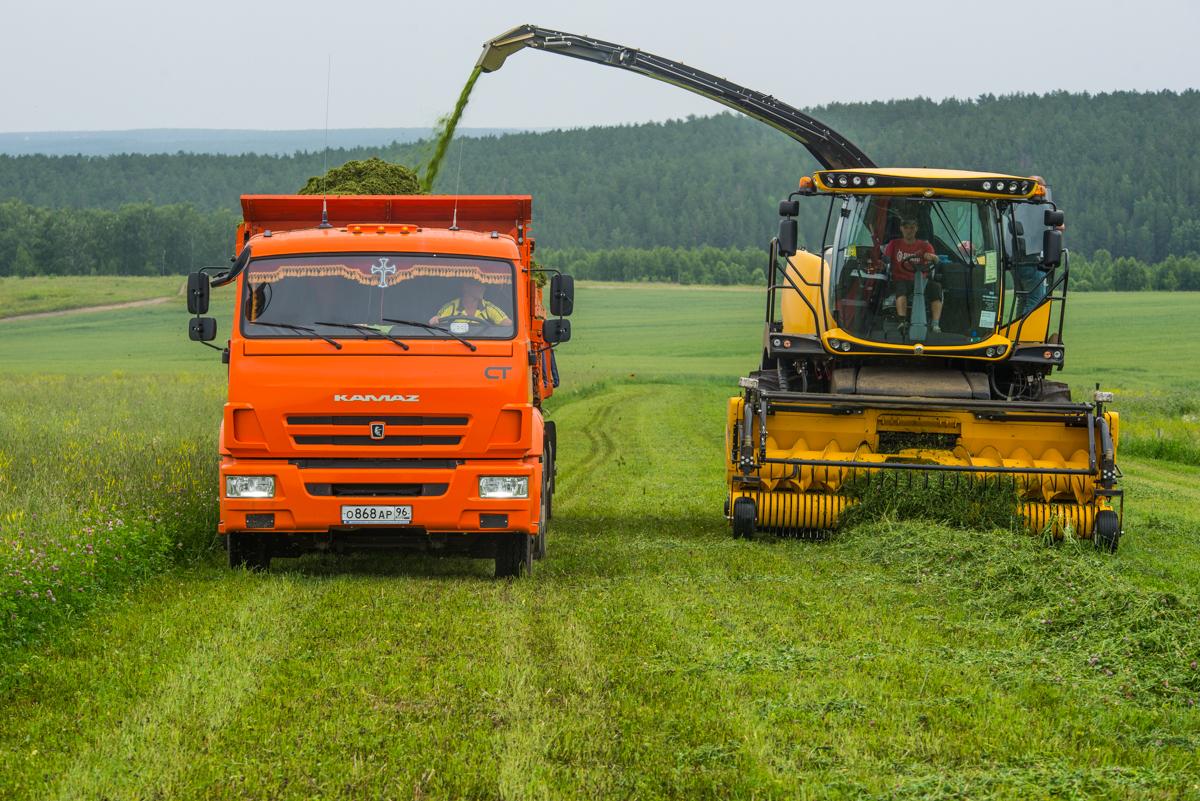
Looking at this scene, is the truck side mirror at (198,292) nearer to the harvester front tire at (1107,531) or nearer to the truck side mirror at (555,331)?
the truck side mirror at (555,331)

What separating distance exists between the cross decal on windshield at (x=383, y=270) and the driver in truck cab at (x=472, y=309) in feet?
1.60

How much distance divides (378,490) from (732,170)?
14068 cm

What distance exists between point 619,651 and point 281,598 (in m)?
2.63

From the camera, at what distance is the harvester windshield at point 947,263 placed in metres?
13.4

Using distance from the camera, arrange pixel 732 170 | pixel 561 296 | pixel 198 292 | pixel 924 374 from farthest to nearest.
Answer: pixel 732 170, pixel 924 374, pixel 561 296, pixel 198 292

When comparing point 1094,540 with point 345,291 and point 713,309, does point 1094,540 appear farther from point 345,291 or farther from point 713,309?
point 713,309

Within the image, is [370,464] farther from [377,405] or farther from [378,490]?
[377,405]

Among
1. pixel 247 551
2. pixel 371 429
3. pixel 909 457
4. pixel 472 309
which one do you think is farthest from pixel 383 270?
pixel 909 457

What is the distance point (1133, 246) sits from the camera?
115m

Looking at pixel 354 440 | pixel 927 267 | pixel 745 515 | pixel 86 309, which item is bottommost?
pixel 86 309

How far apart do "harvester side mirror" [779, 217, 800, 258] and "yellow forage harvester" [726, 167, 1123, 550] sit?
0.8 inches

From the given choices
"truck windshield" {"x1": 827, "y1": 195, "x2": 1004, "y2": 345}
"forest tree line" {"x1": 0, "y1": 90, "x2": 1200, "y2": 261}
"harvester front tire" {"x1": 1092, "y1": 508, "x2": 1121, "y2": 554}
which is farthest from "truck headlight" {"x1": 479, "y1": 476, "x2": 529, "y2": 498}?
"forest tree line" {"x1": 0, "y1": 90, "x2": 1200, "y2": 261}

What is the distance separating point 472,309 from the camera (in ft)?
34.4

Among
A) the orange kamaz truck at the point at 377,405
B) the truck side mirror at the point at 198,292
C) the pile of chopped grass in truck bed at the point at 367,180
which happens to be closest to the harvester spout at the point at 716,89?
the pile of chopped grass in truck bed at the point at 367,180
